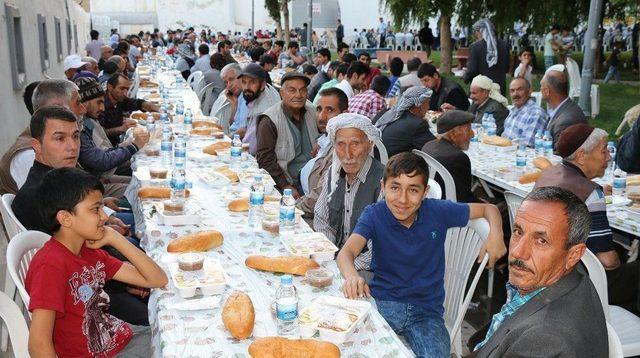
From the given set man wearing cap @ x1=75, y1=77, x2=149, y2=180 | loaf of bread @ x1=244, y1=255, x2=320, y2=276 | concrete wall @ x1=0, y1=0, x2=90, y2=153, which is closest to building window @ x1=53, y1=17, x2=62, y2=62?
concrete wall @ x1=0, y1=0, x2=90, y2=153

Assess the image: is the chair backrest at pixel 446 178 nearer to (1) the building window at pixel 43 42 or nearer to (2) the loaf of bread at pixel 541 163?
(2) the loaf of bread at pixel 541 163

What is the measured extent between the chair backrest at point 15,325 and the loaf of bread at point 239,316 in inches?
30.9

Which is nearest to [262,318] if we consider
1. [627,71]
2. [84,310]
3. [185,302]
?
[185,302]

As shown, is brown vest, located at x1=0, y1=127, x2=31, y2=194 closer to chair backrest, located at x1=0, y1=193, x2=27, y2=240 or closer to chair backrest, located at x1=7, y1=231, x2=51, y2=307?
chair backrest, located at x1=0, y1=193, x2=27, y2=240

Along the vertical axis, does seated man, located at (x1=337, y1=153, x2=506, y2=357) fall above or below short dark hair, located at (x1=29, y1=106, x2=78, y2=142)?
below

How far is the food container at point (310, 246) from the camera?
305 cm

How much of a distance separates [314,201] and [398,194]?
1396 mm

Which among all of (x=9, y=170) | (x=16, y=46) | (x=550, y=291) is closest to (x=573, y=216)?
(x=550, y=291)

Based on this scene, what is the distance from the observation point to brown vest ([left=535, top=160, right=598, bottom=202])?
3.41 m

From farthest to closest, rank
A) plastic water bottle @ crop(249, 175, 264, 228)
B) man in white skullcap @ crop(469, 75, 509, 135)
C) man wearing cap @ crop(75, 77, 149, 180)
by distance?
man in white skullcap @ crop(469, 75, 509, 135) → man wearing cap @ crop(75, 77, 149, 180) → plastic water bottle @ crop(249, 175, 264, 228)

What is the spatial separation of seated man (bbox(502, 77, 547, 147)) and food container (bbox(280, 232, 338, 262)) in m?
3.78

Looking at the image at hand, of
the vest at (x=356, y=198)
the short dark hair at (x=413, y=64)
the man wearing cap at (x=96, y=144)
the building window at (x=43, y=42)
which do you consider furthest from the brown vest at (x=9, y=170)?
the building window at (x=43, y=42)

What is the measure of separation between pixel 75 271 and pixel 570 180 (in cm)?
268

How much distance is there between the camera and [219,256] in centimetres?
308
